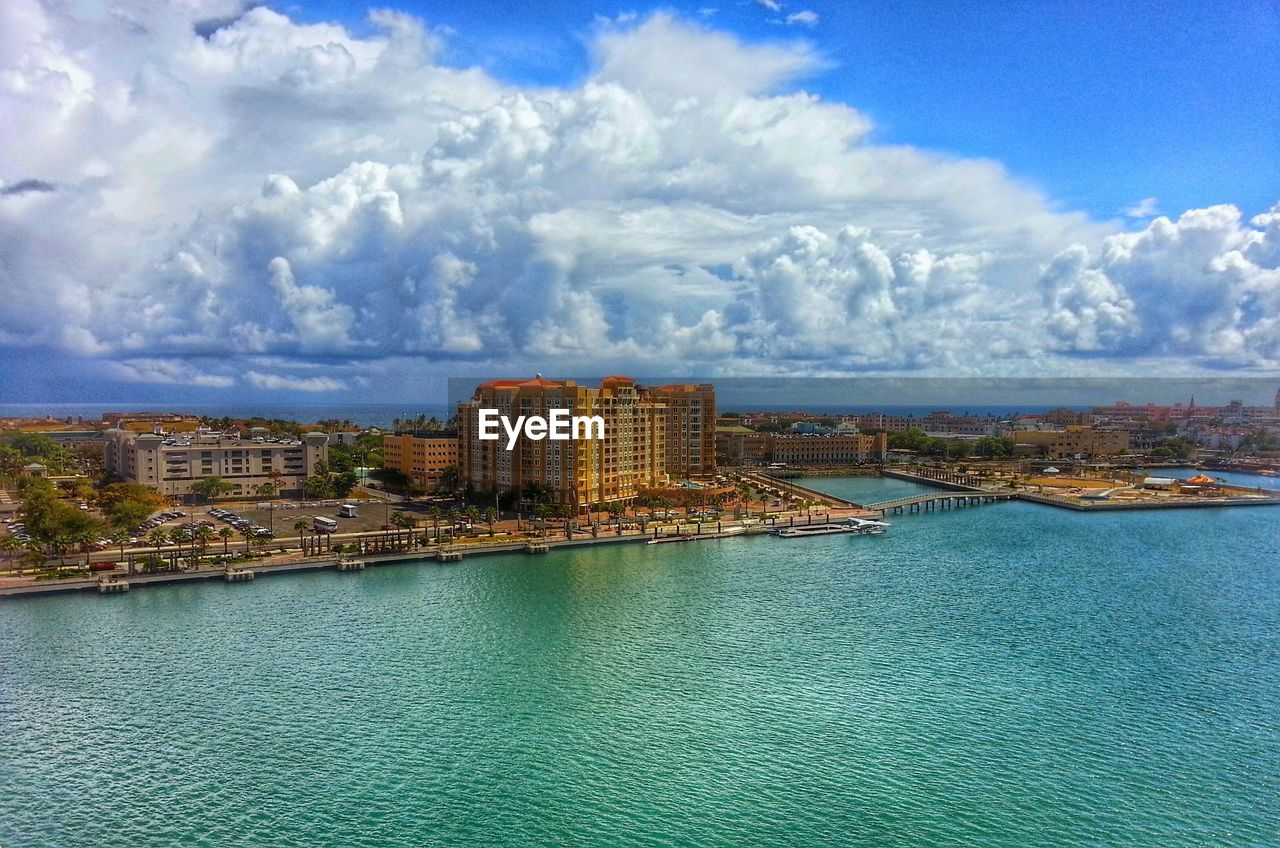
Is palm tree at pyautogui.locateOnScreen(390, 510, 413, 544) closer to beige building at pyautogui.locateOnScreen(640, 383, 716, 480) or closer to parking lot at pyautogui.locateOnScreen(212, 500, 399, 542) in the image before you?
parking lot at pyautogui.locateOnScreen(212, 500, 399, 542)

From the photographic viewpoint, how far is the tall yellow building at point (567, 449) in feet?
156

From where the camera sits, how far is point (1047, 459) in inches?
3548

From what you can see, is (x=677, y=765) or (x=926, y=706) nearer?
(x=677, y=765)

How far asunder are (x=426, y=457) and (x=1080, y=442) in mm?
71342

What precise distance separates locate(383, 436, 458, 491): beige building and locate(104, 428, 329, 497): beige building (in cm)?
512

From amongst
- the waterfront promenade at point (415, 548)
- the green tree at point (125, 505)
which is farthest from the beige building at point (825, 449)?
the green tree at point (125, 505)

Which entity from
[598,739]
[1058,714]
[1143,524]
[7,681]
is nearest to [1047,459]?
[1143,524]

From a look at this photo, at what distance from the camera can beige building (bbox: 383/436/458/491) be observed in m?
58.3

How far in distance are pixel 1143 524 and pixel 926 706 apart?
3826 centimetres

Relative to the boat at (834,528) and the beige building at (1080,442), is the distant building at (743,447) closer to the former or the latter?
the beige building at (1080,442)

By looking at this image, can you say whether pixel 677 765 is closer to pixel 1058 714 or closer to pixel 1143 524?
pixel 1058 714

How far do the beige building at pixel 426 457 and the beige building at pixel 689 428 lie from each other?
1416 cm

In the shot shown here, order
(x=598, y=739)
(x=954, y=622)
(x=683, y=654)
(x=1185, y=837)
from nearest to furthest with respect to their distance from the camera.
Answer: (x=1185, y=837) < (x=598, y=739) < (x=683, y=654) < (x=954, y=622)

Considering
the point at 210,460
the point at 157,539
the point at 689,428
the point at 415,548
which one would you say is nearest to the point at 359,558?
the point at 415,548
